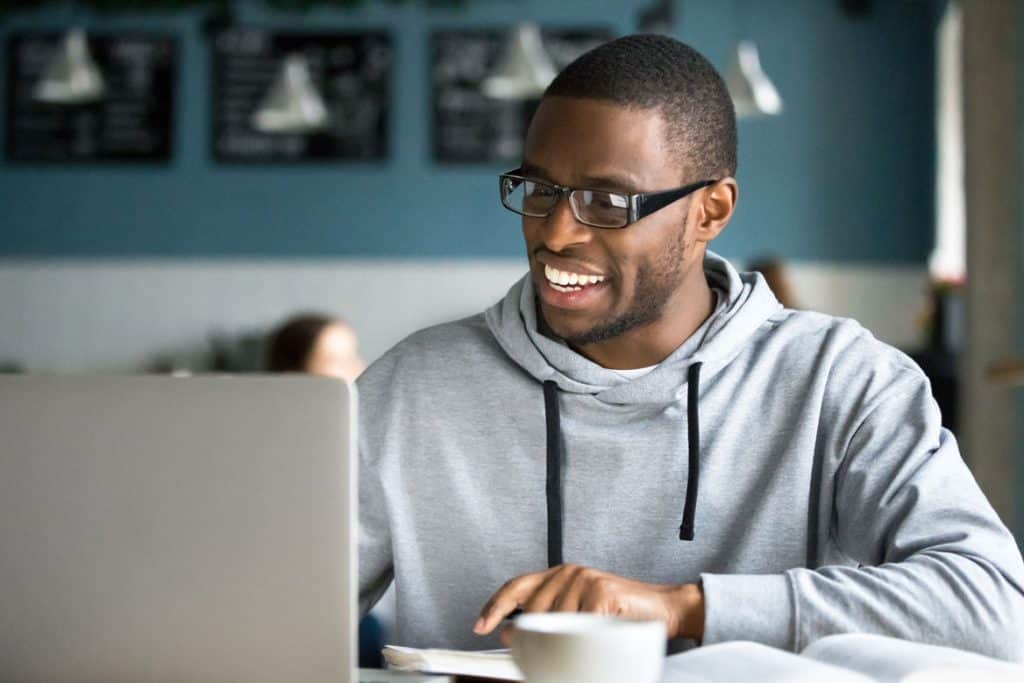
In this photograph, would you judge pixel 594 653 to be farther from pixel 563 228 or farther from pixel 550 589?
pixel 563 228

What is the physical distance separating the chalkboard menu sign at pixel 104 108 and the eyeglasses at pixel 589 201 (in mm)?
4820

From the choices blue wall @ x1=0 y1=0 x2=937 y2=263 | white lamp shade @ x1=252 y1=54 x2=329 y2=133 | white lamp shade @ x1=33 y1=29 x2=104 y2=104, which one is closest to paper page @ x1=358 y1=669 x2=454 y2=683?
white lamp shade @ x1=252 y1=54 x2=329 y2=133

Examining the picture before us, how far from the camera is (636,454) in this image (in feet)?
5.04

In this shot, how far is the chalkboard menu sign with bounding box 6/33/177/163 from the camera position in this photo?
6047 mm

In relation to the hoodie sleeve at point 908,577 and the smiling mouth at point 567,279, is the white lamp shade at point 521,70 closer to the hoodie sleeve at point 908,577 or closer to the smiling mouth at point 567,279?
the smiling mouth at point 567,279

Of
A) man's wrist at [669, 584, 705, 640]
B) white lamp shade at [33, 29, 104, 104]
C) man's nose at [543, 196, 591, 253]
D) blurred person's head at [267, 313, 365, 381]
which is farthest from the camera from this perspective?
white lamp shade at [33, 29, 104, 104]

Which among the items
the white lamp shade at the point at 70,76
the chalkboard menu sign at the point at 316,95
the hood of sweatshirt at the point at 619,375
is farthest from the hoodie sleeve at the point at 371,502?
the chalkboard menu sign at the point at 316,95

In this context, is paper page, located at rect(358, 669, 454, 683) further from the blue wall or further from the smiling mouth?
the blue wall

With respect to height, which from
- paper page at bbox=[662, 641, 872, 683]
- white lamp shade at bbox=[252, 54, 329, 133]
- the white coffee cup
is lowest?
paper page at bbox=[662, 641, 872, 683]

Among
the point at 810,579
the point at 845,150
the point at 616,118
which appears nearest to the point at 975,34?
the point at 845,150

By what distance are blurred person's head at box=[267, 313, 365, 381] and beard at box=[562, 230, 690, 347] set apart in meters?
1.98

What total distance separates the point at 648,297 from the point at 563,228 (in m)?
0.15

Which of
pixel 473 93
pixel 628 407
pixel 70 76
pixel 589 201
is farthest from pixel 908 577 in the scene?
pixel 473 93

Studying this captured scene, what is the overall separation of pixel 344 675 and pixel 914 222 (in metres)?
5.43
